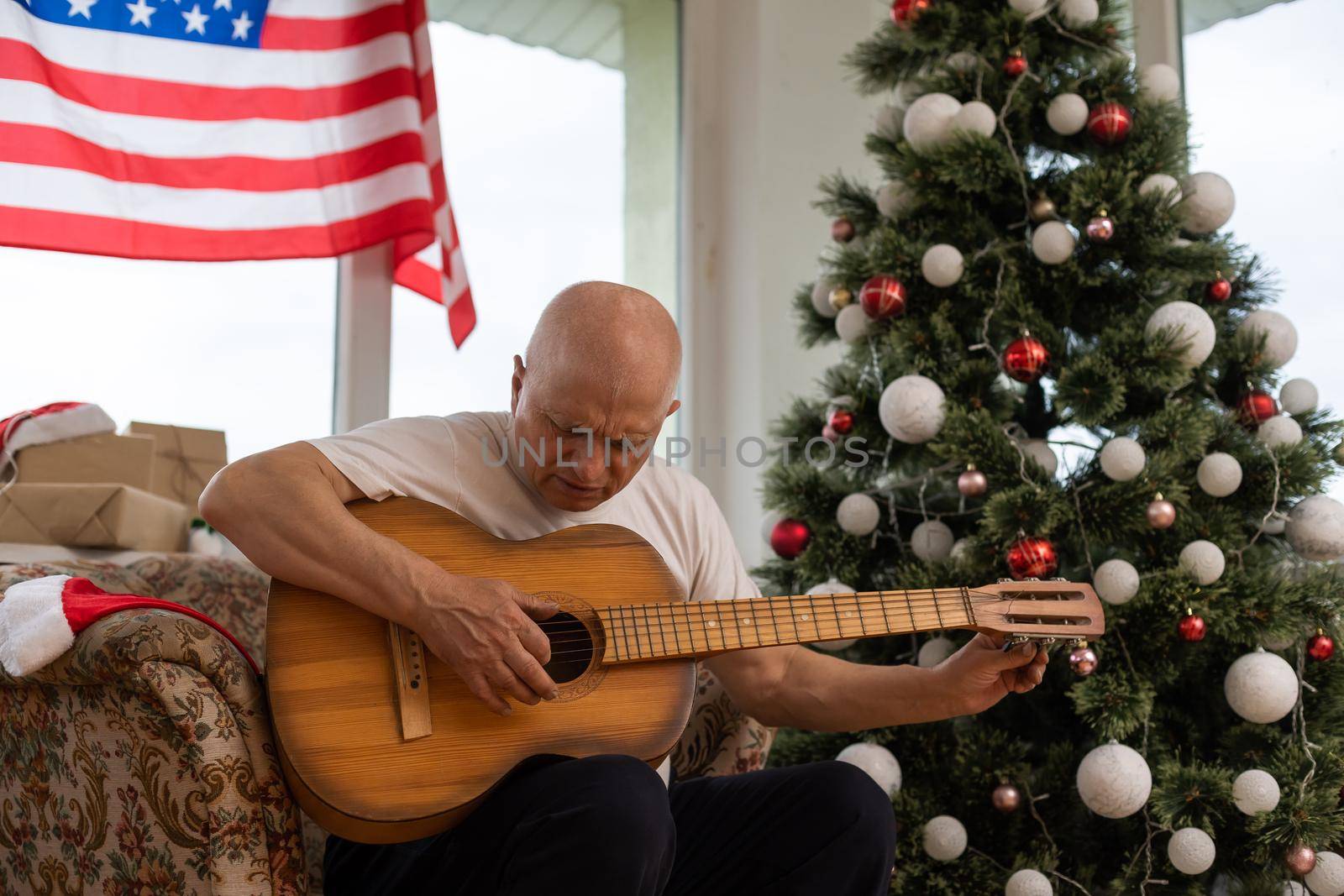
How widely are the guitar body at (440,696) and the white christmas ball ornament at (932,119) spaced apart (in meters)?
1.02

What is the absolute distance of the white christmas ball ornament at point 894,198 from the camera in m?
1.99

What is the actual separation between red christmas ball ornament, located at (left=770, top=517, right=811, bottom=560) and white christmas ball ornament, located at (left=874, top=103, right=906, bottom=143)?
75 cm

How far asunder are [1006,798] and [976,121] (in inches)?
44.5

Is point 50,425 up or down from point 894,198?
down

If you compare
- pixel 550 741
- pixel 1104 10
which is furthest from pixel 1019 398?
pixel 550 741

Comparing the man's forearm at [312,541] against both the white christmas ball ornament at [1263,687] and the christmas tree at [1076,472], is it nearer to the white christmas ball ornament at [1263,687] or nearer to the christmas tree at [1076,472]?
the christmas tree at [1076,472]

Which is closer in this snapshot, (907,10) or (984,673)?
(984,673)

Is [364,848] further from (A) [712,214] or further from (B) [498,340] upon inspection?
(A) [712,214]

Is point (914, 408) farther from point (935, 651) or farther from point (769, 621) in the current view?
point (769, 621)

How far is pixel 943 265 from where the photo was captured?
6.12 ft

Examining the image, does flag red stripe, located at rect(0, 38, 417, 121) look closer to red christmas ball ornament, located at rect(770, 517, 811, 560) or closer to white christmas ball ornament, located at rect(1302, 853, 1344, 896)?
red christmas ball ornament, located at rect(770, 517, 811, 560)

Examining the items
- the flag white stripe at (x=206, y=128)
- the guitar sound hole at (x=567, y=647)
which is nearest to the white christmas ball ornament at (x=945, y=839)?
the guitar sound hole at (x=567, y=647)

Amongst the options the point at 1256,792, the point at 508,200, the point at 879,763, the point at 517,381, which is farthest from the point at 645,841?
the point at 508,200

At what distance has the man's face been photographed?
4.38ft
